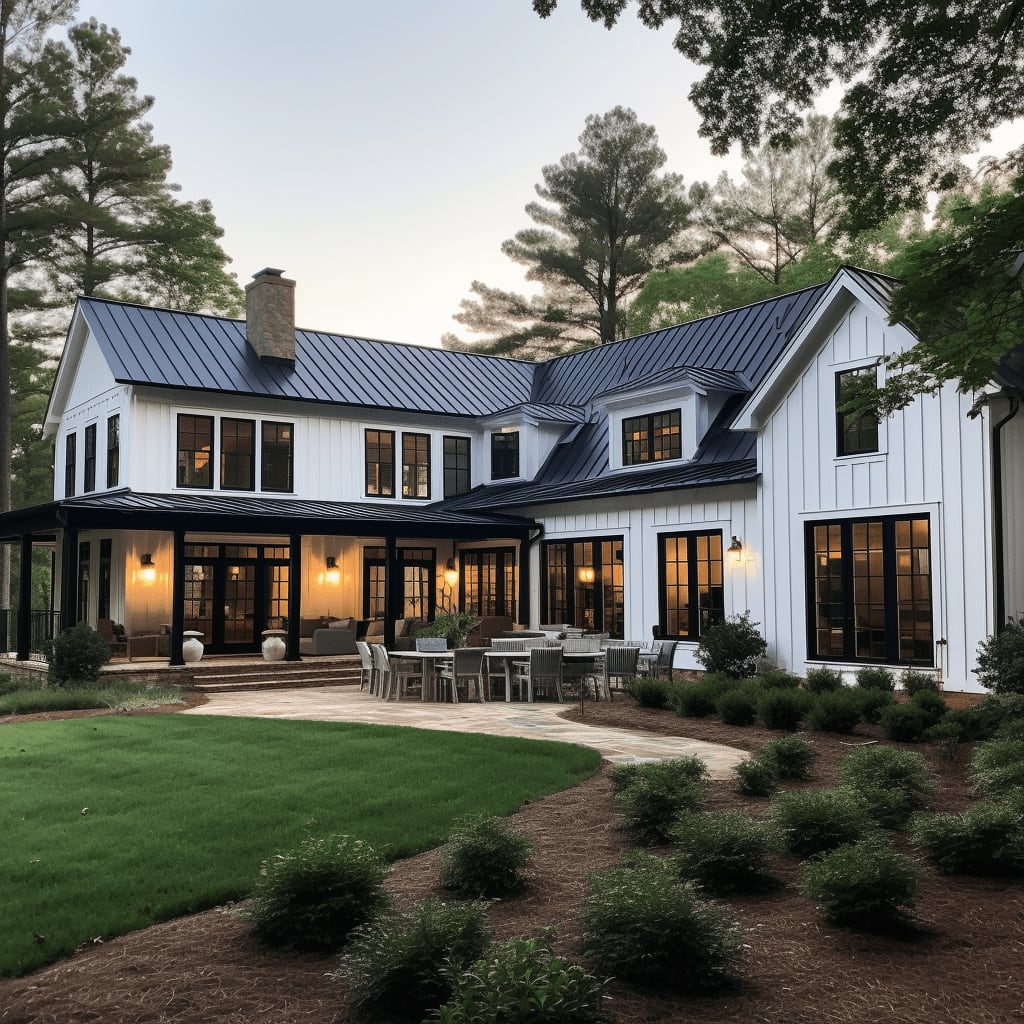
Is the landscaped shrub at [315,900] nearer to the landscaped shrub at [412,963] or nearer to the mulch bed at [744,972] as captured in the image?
the mulch bed at [744,972]

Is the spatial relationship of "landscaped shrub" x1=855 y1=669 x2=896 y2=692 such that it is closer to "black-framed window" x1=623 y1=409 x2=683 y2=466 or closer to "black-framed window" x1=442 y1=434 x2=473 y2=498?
"black-framed window" x1=623 y1=409 x2=683 y2=466

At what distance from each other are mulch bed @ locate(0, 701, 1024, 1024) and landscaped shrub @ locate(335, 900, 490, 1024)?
0.14 metres

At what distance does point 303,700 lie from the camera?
15.9m

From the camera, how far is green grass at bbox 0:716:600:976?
18.4 feet

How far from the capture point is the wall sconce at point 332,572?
22984 mm

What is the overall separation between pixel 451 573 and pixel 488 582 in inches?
47.6

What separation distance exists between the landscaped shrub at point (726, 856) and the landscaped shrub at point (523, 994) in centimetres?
170

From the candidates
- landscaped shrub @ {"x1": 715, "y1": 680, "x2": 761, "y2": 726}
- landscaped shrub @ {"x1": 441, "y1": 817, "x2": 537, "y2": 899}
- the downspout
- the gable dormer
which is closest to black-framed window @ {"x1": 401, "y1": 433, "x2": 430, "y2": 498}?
the gable dormer

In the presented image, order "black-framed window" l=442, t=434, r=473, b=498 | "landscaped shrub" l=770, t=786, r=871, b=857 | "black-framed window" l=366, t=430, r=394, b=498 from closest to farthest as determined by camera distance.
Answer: "landscaped shrub" l=770, t=786, r=871, b=857
"black-framed window" l=366, t=430, r=394, b=498
"black-framed window" l=442, t=434, r=473, b=498

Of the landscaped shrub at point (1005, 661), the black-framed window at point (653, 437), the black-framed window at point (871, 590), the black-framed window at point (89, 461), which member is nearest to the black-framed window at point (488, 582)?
the black-framed window at point (653, 437)

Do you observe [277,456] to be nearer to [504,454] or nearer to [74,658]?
[504,454]

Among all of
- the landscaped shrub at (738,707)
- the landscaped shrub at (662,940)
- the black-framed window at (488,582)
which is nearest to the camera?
the landscaped shrub at (662,940)

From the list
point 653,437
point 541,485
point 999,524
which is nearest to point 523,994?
point 999,524

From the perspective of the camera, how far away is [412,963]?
163 inches
